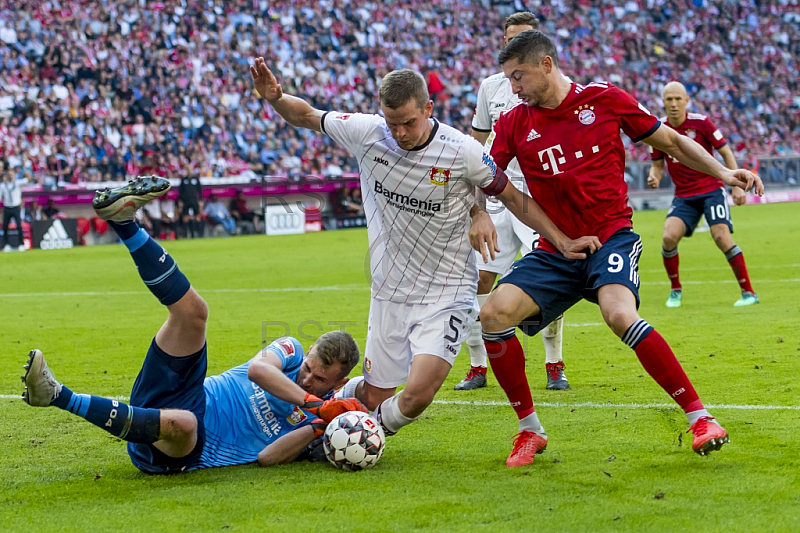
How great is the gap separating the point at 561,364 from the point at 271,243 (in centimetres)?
1688

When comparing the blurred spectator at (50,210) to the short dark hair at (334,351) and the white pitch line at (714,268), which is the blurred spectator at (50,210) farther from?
the short dark hair at (334,351)

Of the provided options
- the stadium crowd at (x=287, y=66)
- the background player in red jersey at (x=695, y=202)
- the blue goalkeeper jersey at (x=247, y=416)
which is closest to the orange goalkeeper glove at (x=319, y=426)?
the blue goalkeeper jersey at (x=247, y=416)

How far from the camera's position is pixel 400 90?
4.77 m

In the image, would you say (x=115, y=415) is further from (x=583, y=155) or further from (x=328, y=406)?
(x=583, y=155)

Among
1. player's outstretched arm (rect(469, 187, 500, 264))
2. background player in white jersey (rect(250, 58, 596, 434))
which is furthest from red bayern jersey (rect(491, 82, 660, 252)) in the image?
player's outstretched arm (rect(469, 187, 500, 264))

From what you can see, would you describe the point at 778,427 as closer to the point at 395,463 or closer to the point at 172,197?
the point at 395,463

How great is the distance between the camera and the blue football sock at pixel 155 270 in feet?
15.5

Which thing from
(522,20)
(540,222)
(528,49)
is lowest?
(540,222)

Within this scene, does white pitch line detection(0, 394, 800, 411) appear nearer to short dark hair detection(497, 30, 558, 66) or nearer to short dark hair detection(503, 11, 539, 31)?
short dark hair detection(497, 30, 558, 66)

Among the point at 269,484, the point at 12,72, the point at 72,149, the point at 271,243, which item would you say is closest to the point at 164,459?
the point at 269,484

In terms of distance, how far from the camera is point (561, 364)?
6859 mm

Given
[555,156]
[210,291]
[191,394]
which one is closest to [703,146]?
[555,156]

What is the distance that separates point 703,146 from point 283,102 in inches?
276

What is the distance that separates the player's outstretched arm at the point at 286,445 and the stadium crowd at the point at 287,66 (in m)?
21.4
